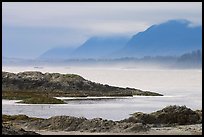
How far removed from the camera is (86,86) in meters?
108

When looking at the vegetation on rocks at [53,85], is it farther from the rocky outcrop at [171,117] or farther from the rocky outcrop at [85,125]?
the rocky outcrop at [85,125]

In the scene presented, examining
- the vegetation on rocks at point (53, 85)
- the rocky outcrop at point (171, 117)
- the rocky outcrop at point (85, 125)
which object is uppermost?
the vegetation on rocks at point (53, 85)

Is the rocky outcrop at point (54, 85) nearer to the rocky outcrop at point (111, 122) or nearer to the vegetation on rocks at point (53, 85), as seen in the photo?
the vegetation on rocks at point (53, 85)

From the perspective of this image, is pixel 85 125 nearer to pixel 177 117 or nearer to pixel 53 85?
pixel 177 117

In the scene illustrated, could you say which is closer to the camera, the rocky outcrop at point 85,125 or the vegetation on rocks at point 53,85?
the rocky outcrop at point 85,125

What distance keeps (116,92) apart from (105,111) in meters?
43.2

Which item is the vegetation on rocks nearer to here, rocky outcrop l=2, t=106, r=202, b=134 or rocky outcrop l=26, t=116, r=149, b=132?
rocky outcrop l=2, t=106, r=202, b=134

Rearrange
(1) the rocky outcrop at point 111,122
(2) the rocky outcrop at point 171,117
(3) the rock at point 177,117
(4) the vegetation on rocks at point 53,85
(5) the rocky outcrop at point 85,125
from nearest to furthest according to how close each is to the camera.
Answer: (5) the rocky outcrop at point 85,125
(1) the rocky outcrop at point 111,122
(2) the rocky outcrop at point 171,117
(3) the rock at point 177,117
(4) the vegetation on rocks at point 53,85

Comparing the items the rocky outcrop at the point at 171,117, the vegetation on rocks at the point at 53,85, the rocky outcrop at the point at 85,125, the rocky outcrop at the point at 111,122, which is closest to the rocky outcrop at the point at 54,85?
the vegetation on rocks at the point at 53,85

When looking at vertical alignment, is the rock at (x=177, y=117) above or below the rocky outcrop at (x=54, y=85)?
below

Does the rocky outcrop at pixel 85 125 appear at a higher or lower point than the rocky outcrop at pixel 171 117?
lower

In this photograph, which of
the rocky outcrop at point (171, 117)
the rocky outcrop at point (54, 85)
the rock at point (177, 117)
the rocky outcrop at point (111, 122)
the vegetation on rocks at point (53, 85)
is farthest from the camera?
the rocky outcrop at point (54, 85)

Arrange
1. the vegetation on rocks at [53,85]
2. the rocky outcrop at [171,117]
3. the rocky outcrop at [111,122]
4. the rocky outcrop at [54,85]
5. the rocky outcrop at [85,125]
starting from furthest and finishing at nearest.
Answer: the rocky outcrop at [54,85] → the vegetation on rocks at [53,85] → the rocky outcrop at [171,117] → the rocky outcrop at [111,122] → the rocky outcrop at [85,125]

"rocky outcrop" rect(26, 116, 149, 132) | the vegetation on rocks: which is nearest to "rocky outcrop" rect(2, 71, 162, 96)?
the vegetation on rocks
